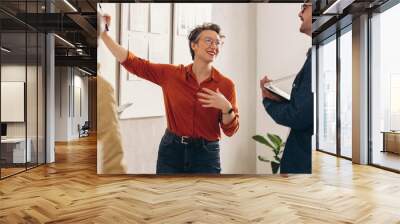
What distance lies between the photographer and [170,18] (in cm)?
603

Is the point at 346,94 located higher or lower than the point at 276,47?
lower

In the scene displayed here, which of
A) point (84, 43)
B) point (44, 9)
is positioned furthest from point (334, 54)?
point (84, 43)

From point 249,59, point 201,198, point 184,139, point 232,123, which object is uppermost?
point 249,59

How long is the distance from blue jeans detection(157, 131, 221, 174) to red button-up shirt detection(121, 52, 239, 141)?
0.47 feet

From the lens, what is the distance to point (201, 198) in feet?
15.5

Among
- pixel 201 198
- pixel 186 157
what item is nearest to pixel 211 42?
pixel 186 157

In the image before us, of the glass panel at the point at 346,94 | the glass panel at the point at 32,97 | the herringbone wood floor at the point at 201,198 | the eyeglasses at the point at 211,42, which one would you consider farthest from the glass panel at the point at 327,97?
the glass panel at the point at 32,97

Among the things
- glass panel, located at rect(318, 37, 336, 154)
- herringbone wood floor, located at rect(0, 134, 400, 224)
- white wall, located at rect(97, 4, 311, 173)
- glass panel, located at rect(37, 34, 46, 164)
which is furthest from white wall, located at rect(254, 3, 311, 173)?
glass panel, located at rect(37, 34, 46, 164)

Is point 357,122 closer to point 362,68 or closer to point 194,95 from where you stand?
point 362,68

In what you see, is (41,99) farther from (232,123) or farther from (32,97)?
(232,123)

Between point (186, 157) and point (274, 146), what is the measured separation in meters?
1.39

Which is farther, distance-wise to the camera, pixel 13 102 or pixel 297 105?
pixel 13 102

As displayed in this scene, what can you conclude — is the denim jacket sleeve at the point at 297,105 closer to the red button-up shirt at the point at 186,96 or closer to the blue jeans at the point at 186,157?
the red button-up shirt at the point at 186,96

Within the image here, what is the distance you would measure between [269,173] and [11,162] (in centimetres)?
449
